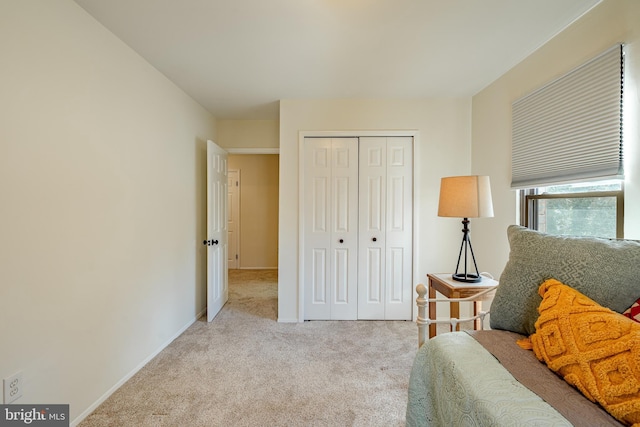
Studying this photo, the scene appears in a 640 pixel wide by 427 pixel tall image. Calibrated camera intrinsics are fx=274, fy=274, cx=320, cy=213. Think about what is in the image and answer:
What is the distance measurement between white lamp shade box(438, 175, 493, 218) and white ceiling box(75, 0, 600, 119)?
1.01m

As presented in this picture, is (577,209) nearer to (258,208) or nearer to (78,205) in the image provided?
(78,205)

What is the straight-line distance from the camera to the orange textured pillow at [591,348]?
79cm

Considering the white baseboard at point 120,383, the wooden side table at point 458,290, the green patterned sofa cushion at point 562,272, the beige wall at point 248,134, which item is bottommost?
the white baseboard at point 120,383

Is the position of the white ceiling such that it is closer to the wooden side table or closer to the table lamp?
the table lamp

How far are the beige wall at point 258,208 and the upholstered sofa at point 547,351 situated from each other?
4609 millimetres

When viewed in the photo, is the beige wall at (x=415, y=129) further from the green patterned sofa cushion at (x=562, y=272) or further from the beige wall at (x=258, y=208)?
the beige wall at (x=258, y=208)

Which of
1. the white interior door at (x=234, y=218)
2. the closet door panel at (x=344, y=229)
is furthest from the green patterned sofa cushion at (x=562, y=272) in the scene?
the white interior door at (x=234, y=218)

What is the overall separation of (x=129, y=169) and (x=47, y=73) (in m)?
0.73

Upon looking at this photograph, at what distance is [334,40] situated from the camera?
196 cm

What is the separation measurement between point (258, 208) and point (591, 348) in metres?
5.21

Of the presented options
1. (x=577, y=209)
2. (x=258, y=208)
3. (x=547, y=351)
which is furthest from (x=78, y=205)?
(x=258, y=208)

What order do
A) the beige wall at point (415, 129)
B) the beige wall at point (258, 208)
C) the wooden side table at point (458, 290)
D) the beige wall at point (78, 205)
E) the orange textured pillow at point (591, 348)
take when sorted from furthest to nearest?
1. the beige wall at point (258, 208)
2. the beige wall at point (415, 129)
3. the wooden side table at point (458, 290)
4. the beige wall at point (78, 205)
5. the orange textured pillow at point (591, 348)

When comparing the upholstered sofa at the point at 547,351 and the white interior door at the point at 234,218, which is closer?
the upholstered sofa at the point at 547,351

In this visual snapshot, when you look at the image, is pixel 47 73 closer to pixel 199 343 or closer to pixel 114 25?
pixel 114 25
